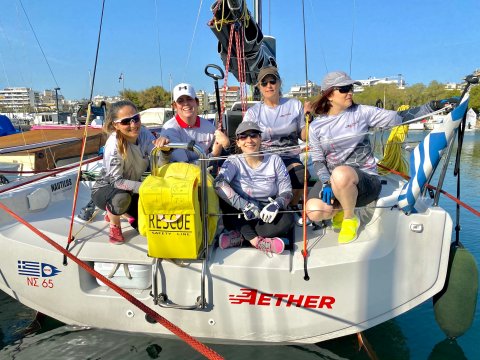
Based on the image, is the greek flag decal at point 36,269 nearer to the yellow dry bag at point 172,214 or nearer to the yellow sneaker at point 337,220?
the yellow dry bag at point 172,214

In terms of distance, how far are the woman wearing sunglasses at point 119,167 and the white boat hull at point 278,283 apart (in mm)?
273

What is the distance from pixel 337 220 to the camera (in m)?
2.99

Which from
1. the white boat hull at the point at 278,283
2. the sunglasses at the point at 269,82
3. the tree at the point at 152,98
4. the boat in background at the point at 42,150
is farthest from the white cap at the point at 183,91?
the tree at the point at 152,98

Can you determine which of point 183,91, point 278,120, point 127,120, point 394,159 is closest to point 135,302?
point 127,120

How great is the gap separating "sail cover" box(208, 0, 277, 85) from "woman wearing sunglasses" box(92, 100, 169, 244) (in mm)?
2652

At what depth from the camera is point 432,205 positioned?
260 centimetres

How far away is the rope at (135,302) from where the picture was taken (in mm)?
1852

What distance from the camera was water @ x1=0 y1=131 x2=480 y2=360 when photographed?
2930mm

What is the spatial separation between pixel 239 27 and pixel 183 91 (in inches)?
97.0

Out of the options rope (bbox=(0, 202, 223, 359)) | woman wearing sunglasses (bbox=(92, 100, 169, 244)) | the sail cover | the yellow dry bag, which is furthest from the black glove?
the sail cover

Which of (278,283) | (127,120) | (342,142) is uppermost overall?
(127,120)

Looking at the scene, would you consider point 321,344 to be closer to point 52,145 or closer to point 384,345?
point 384,345

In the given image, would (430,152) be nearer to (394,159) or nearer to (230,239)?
(230,239)

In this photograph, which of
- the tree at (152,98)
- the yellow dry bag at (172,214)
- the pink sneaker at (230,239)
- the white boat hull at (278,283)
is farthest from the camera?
the tree at (152,98)
